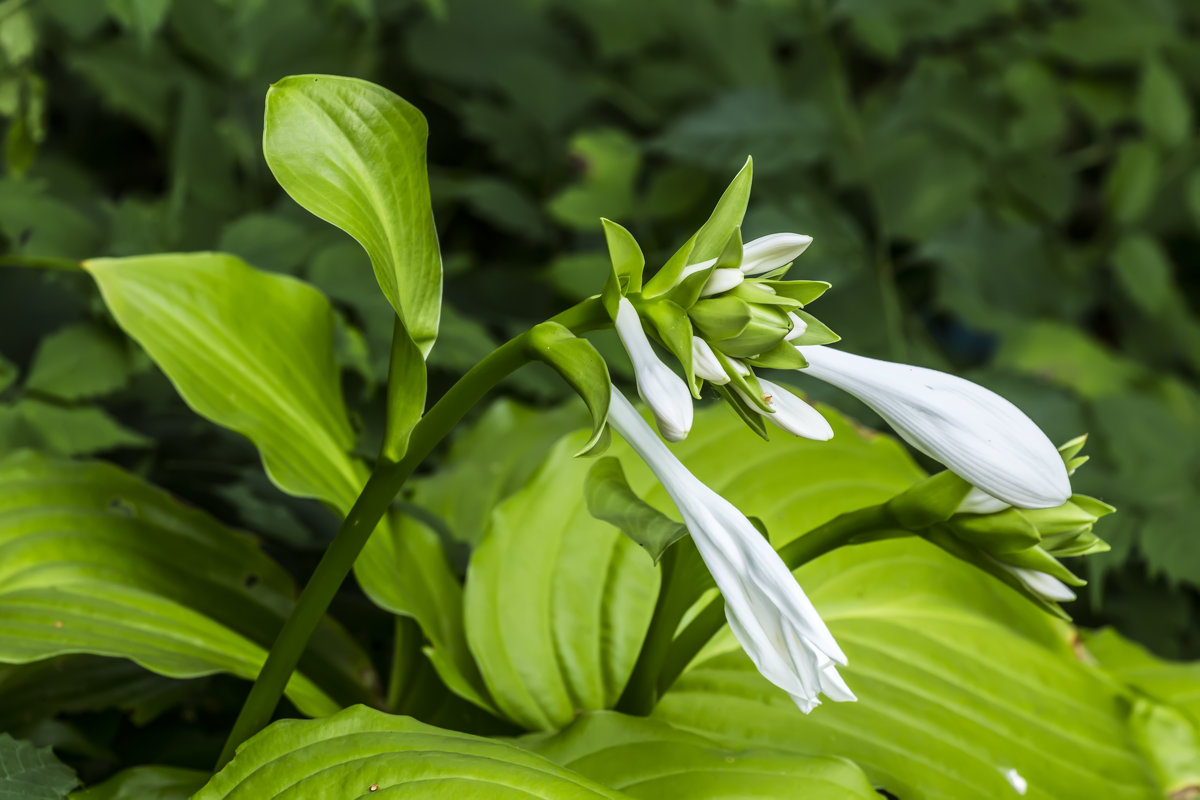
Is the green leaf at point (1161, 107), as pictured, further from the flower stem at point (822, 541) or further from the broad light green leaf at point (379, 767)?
the broad light green leaf at point (379, 767)

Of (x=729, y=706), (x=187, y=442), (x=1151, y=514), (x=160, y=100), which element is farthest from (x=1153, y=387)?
(x=160, y=100)

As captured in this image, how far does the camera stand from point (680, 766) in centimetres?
54

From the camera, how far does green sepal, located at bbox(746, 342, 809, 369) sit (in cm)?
45

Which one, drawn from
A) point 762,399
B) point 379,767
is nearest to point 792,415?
point 762,399

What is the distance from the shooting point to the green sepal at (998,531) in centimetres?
50

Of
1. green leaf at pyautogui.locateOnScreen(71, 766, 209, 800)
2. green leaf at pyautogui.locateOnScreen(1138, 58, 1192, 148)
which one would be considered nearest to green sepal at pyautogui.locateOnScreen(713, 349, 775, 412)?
green leaf at pyautogui.locateOnScreen(71, 766, 209, 800)

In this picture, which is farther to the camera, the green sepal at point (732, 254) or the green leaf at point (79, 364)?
the green leaf at point (79, 364)

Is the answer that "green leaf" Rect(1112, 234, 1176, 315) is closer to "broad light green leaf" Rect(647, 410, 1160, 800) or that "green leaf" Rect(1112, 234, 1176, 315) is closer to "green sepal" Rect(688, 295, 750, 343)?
"broad light green leaf" Rect(647, 410, 1160, 800)

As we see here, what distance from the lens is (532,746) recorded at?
0.59 m

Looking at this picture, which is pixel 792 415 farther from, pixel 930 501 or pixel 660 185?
pixel 660 185

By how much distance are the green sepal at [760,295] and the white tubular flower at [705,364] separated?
30 millimetres

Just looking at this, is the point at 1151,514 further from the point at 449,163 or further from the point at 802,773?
the point at 449,163

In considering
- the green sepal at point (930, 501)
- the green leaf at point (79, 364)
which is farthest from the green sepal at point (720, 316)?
the green leaf at point (79, 364)

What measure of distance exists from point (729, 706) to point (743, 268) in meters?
0.32
